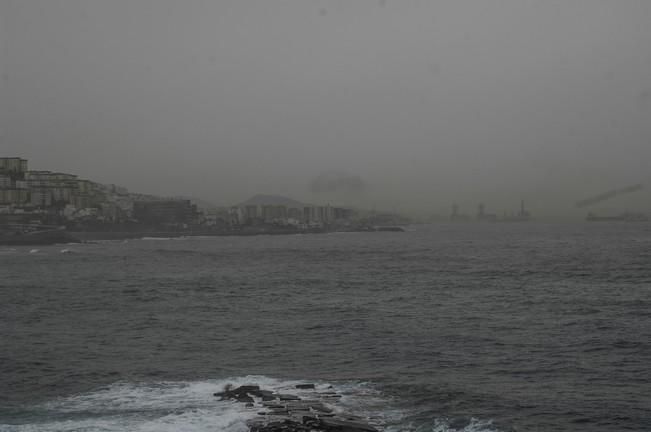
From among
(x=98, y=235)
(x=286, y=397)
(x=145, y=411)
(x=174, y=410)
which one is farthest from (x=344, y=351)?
(x=98, y=235)

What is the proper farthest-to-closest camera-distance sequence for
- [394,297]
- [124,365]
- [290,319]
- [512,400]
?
1. [394,297]
2. [290,319]
3. [124,365]
4. [512,400]

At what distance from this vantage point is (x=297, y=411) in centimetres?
1471

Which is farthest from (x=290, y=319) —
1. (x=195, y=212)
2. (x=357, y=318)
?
Result: (x=195, y=212)

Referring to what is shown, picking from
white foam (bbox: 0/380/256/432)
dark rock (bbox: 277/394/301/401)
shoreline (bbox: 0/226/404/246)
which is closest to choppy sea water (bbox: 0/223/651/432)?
white foam (bbox: 0/380/256/432)

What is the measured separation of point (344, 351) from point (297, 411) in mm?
7984

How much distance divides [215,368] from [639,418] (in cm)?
1221

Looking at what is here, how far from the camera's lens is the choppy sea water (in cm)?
1551

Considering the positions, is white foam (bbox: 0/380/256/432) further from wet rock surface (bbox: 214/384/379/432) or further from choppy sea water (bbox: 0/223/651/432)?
wet rock surface (bbox: 214/384/379/432)

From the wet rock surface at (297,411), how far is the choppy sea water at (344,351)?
49cm

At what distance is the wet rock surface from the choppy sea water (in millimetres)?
489

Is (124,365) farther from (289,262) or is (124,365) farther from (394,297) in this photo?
(289,262)

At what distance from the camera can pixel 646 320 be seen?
1096 inches

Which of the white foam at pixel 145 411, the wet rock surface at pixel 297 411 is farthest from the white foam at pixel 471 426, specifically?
the white foam at pixel 145 411

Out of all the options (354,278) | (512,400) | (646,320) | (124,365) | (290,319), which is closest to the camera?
(512,400)
